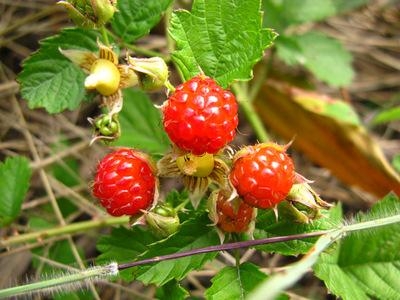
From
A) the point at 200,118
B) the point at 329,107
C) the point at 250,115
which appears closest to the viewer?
the point at 200,118

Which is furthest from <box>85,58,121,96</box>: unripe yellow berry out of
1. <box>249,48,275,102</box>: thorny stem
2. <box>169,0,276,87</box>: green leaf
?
<box>249,48,275,102</box>: thorny stem

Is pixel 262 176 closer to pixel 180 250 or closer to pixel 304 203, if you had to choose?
pixel 304 203

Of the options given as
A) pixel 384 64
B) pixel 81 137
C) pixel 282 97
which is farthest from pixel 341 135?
pixel 81 137

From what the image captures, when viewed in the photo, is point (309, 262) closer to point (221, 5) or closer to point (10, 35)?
point (221, 5)

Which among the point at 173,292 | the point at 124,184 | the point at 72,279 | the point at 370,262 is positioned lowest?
the point at 370,262

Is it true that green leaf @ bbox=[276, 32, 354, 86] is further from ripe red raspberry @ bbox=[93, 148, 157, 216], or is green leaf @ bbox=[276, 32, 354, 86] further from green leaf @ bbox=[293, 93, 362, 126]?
ripe red raspberry @ bbox=[93, 148, 157, 216]

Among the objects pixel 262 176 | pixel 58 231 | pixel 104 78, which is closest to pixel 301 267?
pixel 262 176

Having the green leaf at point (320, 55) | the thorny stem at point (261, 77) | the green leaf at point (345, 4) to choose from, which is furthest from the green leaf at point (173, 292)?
the green leaf at point (345, 4)
